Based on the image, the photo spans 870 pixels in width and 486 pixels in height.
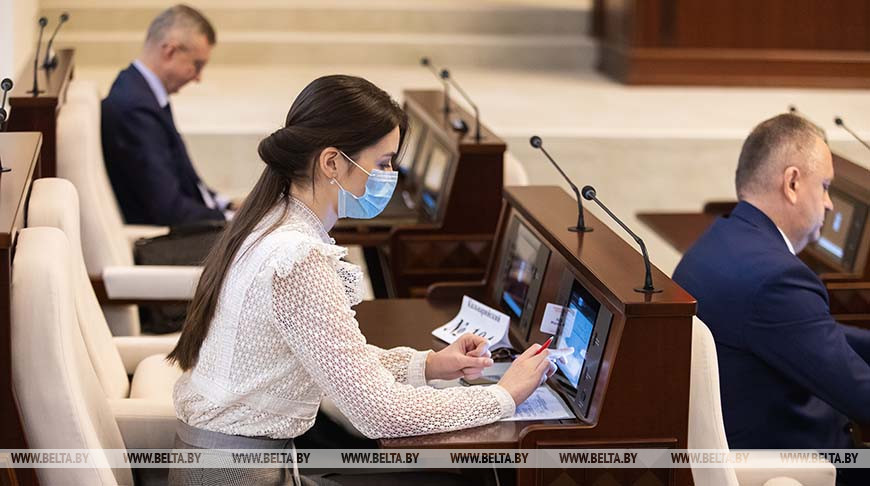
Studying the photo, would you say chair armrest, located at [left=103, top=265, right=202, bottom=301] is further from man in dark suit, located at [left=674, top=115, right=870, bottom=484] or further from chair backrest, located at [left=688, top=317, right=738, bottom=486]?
chair backrest, located at [left=688, top=317, right=738, bottom=486]

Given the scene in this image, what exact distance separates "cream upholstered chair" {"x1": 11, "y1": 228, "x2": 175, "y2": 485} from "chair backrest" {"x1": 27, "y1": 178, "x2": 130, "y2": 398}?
0.30 m

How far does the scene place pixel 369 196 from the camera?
2.19 metres

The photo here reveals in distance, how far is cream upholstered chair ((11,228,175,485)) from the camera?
78.5 inches

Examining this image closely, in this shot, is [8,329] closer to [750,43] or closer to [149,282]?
[149,282]

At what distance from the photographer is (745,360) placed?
2.66 metres

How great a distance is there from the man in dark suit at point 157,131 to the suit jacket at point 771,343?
2.05 meters

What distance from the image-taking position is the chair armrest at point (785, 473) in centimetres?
237

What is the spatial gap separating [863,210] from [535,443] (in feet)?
5.39

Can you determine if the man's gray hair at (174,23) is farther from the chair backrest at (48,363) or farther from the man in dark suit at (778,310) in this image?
the chair backrest at (48,363)

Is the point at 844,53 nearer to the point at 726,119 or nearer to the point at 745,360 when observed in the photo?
the point at 726,119

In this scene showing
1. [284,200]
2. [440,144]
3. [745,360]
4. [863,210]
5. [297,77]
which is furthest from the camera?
[297,77]

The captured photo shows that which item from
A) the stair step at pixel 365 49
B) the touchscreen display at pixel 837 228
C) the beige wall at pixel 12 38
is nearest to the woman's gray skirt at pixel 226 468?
the touchscreen display at pixel 837 228

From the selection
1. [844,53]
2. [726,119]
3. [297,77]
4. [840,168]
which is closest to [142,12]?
[297,77]

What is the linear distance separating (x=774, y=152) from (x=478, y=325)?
78cm
